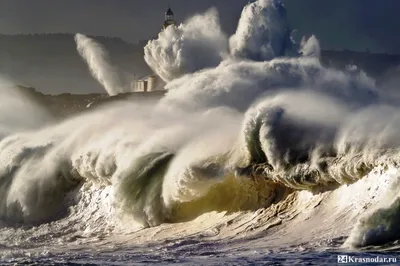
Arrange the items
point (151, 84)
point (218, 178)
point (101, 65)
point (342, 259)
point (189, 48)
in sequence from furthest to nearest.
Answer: point (101, 65) < point (151, 84) < point (189, 48) < point (218, 178) < point (342, 259)

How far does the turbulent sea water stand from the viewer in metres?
11.5

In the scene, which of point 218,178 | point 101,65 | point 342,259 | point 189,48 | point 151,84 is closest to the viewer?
point 342,259

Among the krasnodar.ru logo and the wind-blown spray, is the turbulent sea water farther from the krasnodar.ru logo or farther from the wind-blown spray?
the wind-blown spray

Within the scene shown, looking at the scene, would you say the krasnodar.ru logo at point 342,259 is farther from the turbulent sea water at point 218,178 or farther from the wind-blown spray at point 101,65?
the wind-blown spray at point 101,65

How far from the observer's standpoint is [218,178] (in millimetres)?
14086

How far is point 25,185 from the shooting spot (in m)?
19.6

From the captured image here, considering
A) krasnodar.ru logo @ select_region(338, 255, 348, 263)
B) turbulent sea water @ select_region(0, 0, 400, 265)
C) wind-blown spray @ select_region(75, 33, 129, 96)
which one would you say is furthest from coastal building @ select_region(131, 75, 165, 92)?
krasnodar.ru logo @ select_region(338, 255, 348, 263)

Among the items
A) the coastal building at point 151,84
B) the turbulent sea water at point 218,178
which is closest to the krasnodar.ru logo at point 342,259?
the turbulent sea water at point 218,178

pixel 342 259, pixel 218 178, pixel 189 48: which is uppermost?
pixel 189 48

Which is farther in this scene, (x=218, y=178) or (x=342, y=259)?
(x=218, y=178)

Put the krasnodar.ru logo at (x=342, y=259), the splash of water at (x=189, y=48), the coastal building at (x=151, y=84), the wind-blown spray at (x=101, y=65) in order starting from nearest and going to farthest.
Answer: the krasnodar.ru logo at (x=342, y=259)
the splash of water at (x=189, y=48)
the coastal building at (x=151, y=84)
the wind-blown spray at (x=101, y=65)

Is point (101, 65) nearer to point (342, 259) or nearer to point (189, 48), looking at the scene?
point (189, 48)

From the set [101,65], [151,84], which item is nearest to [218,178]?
[151,84]

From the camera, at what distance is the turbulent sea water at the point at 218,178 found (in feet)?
37.7
